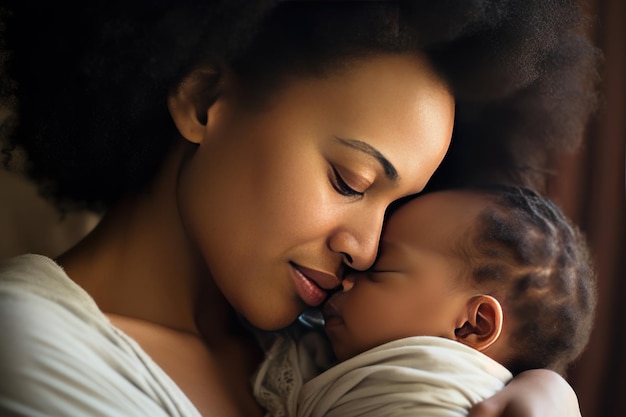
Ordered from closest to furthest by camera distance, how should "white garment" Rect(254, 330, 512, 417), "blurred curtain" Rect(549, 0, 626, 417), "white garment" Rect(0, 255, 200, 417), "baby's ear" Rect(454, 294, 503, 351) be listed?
1. "white garment" Rect(0, 255, 200, 417)
2. "white garment" Rect(254, 330, 512, 417)
3. "baby's ear" Rect(454, 294, 503, 351)
4. "blurred curtain" Rect(549, 0, 626, 417)

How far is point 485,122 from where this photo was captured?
1365mm

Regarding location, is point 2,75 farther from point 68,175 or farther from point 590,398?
point 590,398

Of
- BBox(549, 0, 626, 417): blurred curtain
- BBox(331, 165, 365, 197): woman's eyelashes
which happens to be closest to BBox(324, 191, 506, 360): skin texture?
BBox(331, 165, 365, 197): woman's eyelashes

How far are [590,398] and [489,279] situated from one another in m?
0.70

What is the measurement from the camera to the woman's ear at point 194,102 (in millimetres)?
1095

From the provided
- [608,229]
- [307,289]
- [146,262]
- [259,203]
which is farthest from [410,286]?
[608,229]

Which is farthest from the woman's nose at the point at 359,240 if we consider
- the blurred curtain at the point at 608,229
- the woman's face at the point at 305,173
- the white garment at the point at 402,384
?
the blurred curtain at the point at 608,229

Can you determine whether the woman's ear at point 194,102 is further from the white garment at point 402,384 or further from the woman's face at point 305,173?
the white garment at point 402,384

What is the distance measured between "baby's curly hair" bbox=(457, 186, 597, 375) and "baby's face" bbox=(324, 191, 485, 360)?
0.03m

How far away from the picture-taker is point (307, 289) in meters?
1.12

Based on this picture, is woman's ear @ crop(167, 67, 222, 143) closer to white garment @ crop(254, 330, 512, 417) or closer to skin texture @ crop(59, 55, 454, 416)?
skin texture @ crop(59, 55, 454, 416)

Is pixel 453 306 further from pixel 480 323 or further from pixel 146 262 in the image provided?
pixel 146 262

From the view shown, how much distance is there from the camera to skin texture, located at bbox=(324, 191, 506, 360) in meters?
A: 1.13

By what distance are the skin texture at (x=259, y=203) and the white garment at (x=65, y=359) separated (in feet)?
0.28
